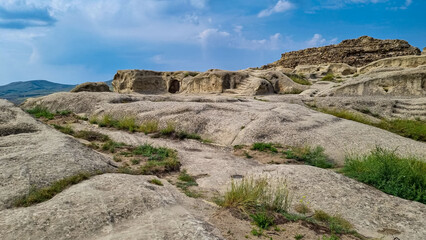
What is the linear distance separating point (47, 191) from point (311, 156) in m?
5.35

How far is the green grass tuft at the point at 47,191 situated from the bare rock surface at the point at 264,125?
4701mm

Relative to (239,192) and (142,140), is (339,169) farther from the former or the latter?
(142,140)

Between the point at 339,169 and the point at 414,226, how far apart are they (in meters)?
2.35

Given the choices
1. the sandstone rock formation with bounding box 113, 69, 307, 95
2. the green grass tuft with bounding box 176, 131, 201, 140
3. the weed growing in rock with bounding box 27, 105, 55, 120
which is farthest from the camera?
the sandstone rock formation with bounding box 113, 69, 307, 95

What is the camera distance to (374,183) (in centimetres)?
488

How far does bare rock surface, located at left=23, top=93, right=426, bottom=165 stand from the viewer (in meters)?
7.25

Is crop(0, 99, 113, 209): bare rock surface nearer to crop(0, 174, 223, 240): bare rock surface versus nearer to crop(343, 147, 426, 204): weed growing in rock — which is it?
crop(0, 174, 223, 240): bare rock surface

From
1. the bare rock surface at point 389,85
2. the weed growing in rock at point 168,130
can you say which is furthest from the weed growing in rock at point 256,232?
the bare rock surface at point 389,85

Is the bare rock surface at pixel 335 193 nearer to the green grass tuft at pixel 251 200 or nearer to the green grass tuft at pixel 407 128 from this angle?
the green grass tuft at pixel 251 200

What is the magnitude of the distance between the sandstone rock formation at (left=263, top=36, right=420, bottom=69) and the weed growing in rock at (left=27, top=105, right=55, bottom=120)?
38.2 meters

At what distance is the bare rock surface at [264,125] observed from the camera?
725 cm

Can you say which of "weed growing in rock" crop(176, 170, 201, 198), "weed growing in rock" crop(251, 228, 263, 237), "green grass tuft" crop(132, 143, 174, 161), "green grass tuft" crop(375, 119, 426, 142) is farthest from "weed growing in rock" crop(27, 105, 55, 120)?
"green grass tuft" crop(375, 119, 426, 142)

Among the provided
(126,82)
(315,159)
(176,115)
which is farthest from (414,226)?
(126,82)

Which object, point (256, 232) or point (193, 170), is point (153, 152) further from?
point (256, 232)
